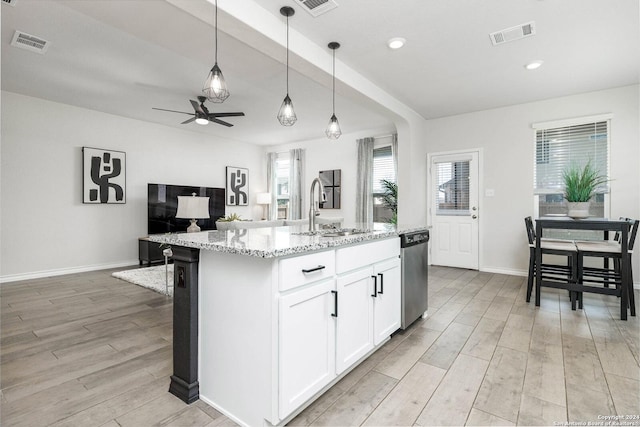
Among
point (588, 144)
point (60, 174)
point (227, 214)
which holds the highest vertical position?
point (588, 144)

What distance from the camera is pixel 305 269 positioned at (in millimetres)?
1528

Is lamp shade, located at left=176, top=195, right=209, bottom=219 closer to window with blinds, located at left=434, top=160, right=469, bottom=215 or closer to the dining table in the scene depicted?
window with blinds, located at left=434, top=160, right=469, bottom=215

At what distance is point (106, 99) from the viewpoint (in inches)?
179

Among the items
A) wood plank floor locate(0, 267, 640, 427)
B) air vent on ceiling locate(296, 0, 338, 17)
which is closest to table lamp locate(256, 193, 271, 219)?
wood plank floor locate(0, 267, 640, 427)

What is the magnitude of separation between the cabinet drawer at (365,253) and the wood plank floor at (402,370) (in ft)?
2.26

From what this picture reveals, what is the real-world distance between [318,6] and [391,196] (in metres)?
4.18

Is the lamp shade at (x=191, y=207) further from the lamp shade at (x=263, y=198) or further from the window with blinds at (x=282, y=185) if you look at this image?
the window with blinds at (x=282, y=185)

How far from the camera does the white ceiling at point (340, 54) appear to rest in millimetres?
2396

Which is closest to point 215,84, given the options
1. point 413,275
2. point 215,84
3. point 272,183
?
point 215,84

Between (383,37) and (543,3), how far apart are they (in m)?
1.22

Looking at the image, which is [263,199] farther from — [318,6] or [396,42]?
[318,6]

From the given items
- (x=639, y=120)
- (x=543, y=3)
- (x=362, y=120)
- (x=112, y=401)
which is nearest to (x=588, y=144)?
(x=639, y=120)

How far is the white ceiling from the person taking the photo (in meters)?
2.40

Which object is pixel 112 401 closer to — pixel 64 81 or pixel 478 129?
pixel 64 81
